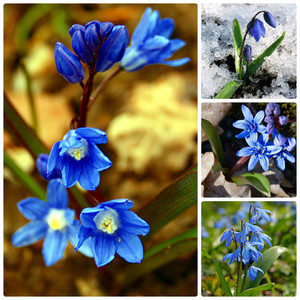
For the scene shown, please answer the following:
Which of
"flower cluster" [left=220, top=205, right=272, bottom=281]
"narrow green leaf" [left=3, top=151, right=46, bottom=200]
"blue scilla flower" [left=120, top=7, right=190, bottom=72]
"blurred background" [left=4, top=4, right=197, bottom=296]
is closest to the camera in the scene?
"blue scilla flower" [left=120, top=7, right=190, bottom=72]

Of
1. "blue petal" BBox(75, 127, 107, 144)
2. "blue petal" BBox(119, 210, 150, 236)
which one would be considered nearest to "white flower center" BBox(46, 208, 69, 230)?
"blue petal" BBox(119, 210, 150, 236)

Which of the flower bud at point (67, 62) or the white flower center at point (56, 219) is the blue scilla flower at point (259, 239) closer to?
the white flower center at point (56, 219)

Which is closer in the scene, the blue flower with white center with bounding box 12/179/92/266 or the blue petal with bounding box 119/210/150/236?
the blue petal with bounding box 119/210/150/236

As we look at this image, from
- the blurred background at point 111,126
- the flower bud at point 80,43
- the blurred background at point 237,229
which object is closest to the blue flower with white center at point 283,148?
the blurred background at point 237,229

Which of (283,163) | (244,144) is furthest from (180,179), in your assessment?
(283,163)

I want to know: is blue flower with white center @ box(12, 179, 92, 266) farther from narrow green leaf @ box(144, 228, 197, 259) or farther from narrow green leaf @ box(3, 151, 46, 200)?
narrow green leaf @ box(144, 228, 197, 259)

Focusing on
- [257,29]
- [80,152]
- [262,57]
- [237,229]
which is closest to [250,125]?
[262,57]

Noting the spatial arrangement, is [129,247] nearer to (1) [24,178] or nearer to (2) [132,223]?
(2) [132,223]
